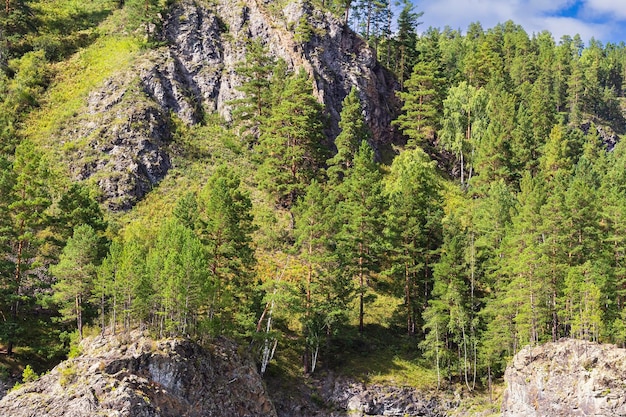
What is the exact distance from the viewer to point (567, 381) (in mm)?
36656

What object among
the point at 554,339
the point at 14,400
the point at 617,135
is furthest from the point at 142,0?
the point at 617,135

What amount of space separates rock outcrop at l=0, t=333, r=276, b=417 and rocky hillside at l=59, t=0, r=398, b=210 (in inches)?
1011

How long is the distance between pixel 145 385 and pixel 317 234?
1734 centimetres

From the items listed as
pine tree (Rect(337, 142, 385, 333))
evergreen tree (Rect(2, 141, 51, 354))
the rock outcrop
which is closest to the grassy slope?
pine tree (Rect(337, 142, 385, 333))

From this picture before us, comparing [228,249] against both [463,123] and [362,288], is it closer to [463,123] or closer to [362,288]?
[362,288]

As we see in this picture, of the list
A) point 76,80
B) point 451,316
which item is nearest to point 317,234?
point 451,316

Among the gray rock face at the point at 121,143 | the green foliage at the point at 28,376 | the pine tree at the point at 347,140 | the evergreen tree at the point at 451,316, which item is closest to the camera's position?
the green foliage at the point at 28,376

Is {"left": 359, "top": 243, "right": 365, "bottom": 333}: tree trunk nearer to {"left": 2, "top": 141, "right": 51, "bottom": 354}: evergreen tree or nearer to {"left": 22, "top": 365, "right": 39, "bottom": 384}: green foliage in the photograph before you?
{"left": 22, "top": 365, "right": 39, "bottom": 384}: green foliage

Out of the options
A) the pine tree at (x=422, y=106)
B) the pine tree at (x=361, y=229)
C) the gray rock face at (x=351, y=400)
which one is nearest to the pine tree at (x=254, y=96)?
the pine tree at (x=422, y=106)

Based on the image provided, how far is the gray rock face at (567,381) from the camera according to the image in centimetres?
3512

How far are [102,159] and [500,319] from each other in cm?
4274

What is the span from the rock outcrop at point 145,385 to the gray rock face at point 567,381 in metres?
17.3

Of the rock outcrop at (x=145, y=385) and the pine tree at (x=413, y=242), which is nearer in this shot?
the rock outcrop at (x=145, y=385)

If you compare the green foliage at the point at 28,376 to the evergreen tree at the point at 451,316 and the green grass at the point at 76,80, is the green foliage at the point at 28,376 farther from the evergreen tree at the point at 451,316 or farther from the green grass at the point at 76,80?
the green grass at the point at 76,80
